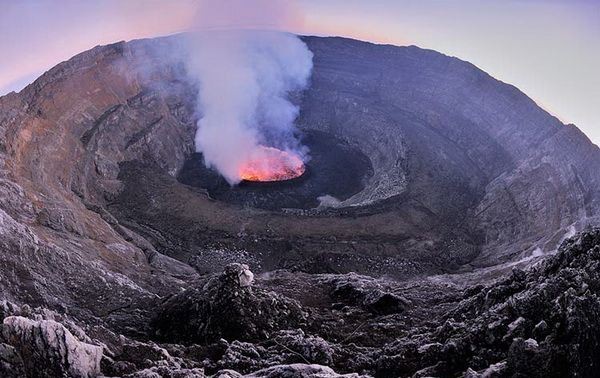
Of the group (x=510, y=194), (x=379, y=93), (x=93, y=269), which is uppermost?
(x=379, y=93)

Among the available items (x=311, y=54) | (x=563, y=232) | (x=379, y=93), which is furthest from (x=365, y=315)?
(x=311, y=54)

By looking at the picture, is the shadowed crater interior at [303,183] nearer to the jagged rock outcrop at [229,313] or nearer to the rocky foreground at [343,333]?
the rocky foreground at [343,333]

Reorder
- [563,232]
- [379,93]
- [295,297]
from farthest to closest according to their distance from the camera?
[379,93]
[563,232]
[295,297]

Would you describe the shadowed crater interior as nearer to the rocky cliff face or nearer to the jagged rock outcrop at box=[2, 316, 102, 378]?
the rocky cliff face

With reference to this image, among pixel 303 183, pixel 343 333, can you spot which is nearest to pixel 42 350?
pixel 343 333

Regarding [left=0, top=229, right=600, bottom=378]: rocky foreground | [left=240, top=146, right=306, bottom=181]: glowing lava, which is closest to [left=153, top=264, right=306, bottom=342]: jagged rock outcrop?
[left=0, top=229, right=600, bottom=378]: rocky foreground

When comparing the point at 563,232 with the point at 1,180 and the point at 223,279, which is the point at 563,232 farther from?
the point at 1,180
